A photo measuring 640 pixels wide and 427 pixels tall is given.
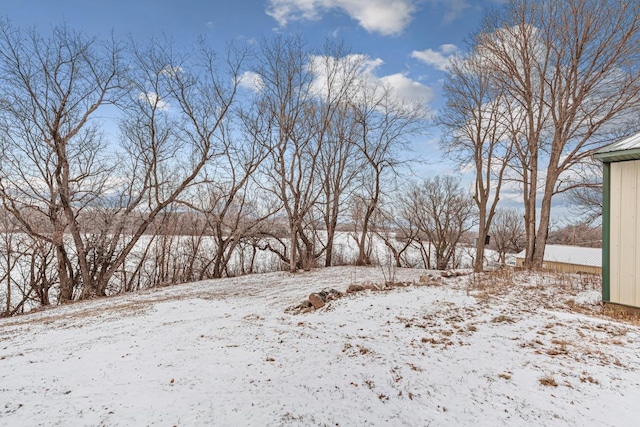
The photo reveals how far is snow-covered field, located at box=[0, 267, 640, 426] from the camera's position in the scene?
2217mm

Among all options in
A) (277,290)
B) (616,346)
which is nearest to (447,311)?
(616,346)

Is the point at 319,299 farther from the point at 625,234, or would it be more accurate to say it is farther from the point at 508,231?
the point at 508,231

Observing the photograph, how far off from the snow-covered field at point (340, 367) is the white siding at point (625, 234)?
1.51 feet

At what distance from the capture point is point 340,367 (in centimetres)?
297

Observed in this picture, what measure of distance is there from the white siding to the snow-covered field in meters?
0.46

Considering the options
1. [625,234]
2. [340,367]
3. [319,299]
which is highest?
[625,234]

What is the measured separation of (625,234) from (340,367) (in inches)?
182

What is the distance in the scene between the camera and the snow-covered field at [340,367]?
87.3 inches

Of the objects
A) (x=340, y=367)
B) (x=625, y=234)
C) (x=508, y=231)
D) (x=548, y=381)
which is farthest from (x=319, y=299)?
(x=508, y=231)

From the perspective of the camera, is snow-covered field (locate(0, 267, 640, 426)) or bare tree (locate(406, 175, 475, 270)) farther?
bare tree (locate(406, 175, 475, 270))

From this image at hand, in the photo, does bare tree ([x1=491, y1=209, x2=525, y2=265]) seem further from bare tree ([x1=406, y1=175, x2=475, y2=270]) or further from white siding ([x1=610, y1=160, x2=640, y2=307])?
white siding ([x1=610, y1=160, x2=640, y2=307])

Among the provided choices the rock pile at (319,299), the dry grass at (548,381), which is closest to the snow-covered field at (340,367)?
the dry grass at (548,381)

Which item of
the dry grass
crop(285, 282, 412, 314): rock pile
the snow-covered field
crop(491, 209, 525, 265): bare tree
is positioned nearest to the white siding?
the snow-covered field

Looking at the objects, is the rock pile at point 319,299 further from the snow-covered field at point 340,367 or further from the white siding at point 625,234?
the white siding at point 625,234
